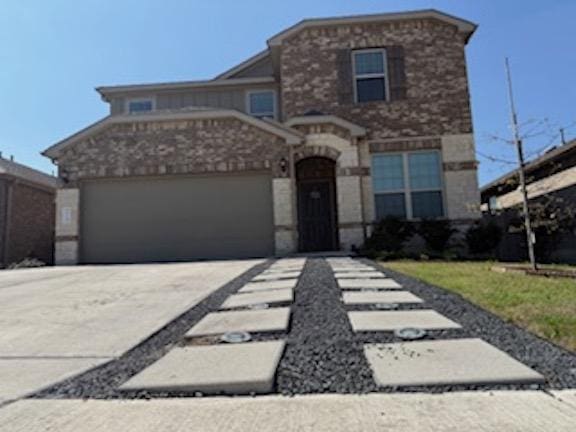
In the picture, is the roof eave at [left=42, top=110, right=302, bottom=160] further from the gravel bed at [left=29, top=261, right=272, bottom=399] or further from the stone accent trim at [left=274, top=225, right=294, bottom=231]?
the gravel bed at [left=29, top=261, right=272, bottom=399]

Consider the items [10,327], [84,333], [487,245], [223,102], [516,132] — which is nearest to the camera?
[84,333]

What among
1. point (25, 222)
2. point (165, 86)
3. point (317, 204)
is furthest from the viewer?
point (25, 222)

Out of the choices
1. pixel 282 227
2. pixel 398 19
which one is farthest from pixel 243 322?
pixel 398 19

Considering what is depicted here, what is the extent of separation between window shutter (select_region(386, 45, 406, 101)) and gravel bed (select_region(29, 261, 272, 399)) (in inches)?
427

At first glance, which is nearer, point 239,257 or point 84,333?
point 84,333

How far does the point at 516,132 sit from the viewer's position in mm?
7930

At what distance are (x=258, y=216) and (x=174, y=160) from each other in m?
2.92

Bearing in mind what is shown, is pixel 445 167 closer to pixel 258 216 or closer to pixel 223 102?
pixel 258 216

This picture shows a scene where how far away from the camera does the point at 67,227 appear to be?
39.5 ft

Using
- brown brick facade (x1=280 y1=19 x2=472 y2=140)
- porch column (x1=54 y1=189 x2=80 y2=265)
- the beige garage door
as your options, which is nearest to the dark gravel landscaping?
the beige garage door

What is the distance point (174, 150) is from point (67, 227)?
3.72 metres

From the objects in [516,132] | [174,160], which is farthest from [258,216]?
[516,132]

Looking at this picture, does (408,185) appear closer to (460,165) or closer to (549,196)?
(460,165)

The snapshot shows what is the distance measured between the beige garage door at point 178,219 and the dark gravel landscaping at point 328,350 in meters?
7.10
